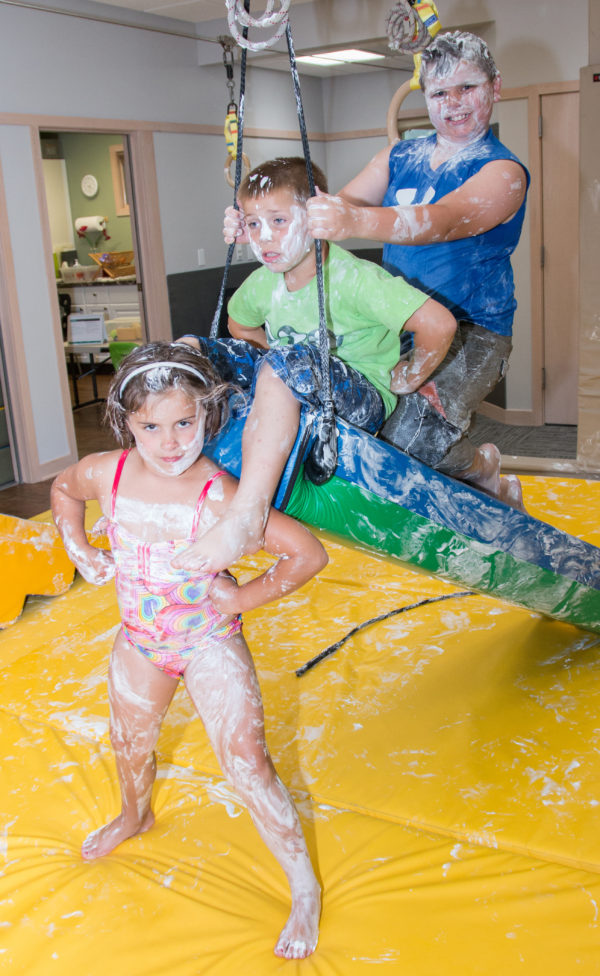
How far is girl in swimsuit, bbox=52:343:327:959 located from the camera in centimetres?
165

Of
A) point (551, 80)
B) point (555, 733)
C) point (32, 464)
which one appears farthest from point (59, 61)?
point (555, 733)

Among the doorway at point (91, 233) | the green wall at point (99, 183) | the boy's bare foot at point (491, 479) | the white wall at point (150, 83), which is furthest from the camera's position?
the green wall at point (99, 183)

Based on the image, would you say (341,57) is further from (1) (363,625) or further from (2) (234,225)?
(2) (234,225)

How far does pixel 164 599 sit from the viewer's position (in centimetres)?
173

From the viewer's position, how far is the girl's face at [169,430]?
5.33 ft

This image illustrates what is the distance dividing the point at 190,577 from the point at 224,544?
0.14 m

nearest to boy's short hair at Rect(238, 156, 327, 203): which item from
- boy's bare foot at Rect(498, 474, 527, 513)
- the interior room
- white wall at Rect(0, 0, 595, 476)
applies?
the interior room

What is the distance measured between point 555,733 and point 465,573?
1.66 feet

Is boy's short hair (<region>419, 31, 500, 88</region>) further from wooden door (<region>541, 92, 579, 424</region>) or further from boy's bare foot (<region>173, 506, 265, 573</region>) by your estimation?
wooden door (<region>541, 92, 579, 424</region>)

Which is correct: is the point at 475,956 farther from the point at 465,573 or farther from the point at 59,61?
the point at 59,61

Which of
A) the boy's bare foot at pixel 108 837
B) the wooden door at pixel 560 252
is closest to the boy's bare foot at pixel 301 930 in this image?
the boy's bare foot at pixel 108 837

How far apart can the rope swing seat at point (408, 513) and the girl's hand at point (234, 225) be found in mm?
107

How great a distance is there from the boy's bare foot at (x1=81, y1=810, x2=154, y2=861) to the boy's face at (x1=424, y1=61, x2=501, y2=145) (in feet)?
6.23

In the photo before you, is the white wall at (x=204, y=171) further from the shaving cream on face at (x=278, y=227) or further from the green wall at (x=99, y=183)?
the shaving cream on face at (x=278, y=227)
